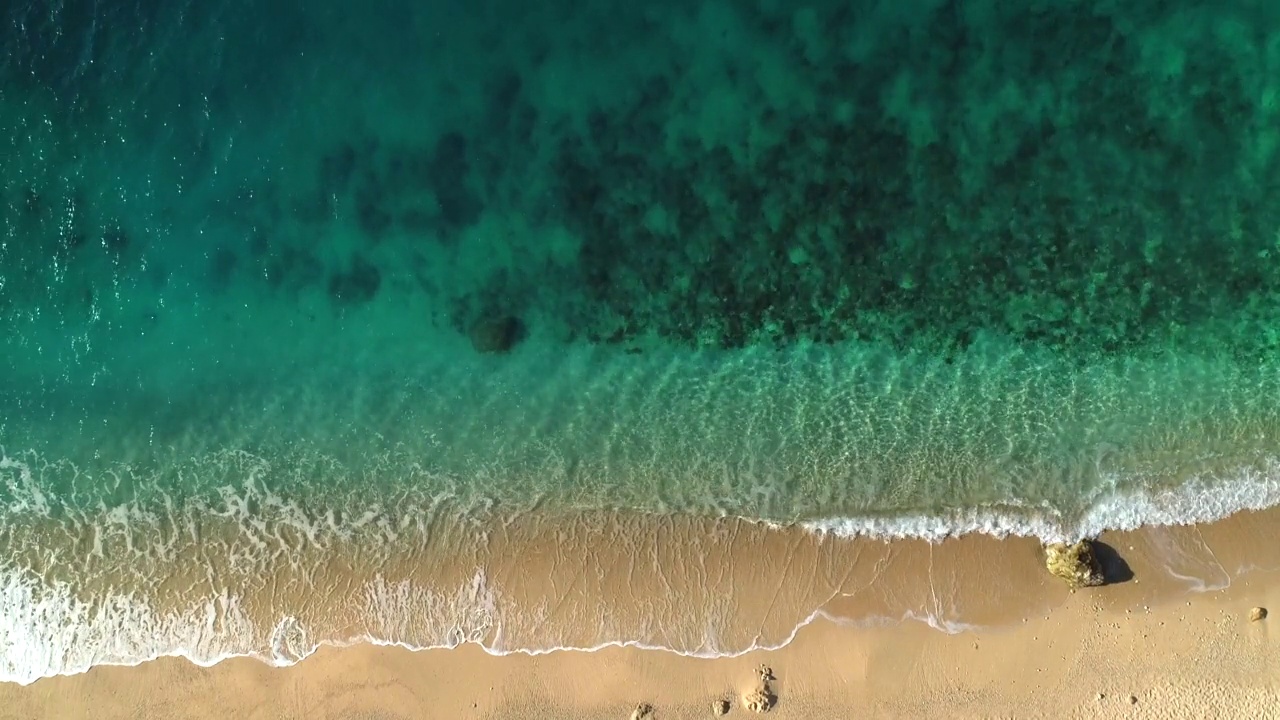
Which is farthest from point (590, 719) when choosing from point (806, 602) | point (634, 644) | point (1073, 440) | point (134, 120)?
point (134, 120)

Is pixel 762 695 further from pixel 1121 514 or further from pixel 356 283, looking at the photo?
pixel 356 283

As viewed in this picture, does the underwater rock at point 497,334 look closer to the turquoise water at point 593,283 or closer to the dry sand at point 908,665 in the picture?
the turquoise water at point 593,283

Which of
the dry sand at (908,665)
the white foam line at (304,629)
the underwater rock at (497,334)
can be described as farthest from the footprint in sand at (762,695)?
the underwater rock at (497,334)

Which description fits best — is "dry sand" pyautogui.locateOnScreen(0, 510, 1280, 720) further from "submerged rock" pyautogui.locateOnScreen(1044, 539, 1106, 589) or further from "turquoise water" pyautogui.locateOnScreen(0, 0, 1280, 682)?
"turquoise water" pyautogui.locateOnScreen(0, 0, 1280, 682)

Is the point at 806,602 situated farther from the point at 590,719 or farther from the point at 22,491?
the point at 22,491

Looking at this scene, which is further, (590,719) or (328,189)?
(328,189)
